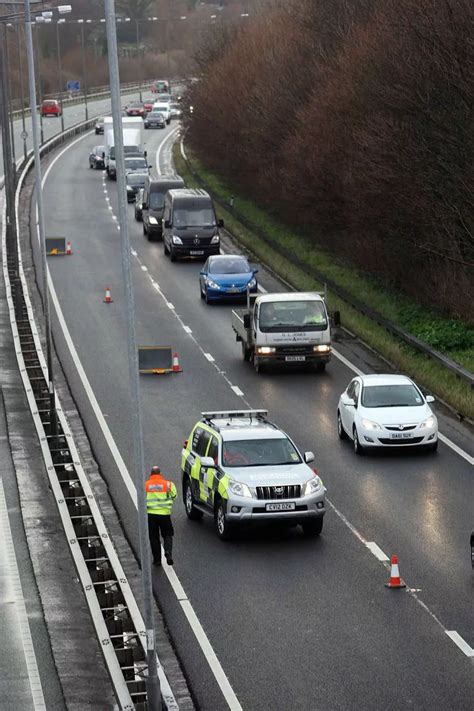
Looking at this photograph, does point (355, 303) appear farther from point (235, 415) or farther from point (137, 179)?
point (137, 179)

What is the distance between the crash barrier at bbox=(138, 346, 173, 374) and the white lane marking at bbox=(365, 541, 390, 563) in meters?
15.8

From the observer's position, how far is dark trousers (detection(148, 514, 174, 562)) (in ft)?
76.1

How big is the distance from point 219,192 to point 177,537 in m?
56.5

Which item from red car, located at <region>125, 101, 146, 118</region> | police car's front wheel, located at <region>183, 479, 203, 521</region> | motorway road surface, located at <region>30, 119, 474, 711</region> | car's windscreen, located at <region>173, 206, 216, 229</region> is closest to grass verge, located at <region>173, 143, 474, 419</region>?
motorway road surface, located at <region>30, 119, 474, 711</region>

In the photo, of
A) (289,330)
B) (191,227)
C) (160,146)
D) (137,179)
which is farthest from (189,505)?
(160,146)

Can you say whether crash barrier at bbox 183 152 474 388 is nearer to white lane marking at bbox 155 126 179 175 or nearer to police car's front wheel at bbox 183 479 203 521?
police car's front wheel at bbox 183 479 203 521

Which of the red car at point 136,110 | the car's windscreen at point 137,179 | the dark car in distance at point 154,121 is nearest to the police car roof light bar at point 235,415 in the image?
the car's windscreen at point 137,179

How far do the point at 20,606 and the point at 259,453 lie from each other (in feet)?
16.0

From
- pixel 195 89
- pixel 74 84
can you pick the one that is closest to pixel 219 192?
pixel 195 89

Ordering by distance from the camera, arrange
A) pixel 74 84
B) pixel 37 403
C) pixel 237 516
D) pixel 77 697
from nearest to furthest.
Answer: pixel 77 697 < pixel 237 516 < pixel 37 403 < pixel 74 84

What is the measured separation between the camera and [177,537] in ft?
82.8

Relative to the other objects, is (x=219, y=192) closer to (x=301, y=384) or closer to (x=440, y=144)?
(x=440, y=144)

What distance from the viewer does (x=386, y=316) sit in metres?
45.3

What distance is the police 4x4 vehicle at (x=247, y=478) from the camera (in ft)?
78.5
